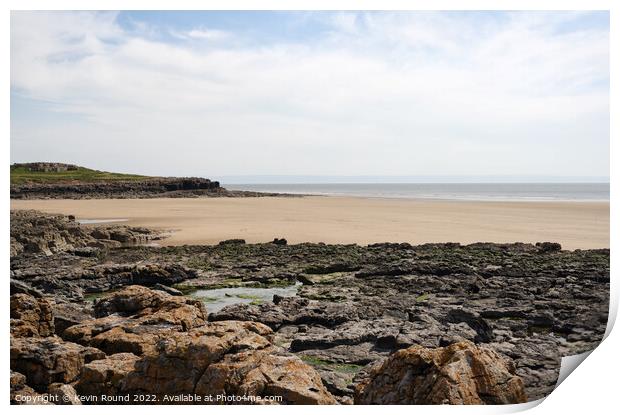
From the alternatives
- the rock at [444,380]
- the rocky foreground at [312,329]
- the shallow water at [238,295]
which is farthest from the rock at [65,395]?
the shallow water at [238,295]

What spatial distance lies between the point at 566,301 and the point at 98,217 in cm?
2229

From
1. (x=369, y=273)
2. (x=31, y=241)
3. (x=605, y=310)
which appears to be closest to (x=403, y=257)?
(x=369, y=273)

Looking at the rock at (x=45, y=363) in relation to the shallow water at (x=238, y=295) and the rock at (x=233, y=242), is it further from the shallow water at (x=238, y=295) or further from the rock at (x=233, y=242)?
the rock at (x=233, y=242)

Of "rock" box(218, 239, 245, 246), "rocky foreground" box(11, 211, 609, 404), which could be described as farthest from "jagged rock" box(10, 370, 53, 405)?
"rock" box(218, 239, 245, 246)

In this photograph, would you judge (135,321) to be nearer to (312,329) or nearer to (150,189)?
(312,329)

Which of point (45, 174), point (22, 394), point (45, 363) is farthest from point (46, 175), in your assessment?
point (22, 394)

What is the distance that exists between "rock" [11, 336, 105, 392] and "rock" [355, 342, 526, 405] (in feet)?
9.02

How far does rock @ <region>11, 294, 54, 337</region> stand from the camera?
5.53 meters

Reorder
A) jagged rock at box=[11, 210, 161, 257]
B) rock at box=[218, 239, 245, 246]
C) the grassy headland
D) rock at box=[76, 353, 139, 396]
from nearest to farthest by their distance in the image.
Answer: rock at box=[76, 353, 139, 396]
the grassy headland
jagged rock at box=[11, 210, 161, 257]
rock at box=[218, 239, 245, 246]

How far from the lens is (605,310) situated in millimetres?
6223

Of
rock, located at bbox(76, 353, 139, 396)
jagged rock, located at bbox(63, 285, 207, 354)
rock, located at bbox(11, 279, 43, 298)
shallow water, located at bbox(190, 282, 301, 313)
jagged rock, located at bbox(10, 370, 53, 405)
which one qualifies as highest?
rock, located at bbox(11, 279, 43, 298)

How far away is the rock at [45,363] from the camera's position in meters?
4.80

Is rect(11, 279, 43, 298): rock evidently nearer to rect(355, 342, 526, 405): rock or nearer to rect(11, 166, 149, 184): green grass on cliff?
rect(11, 166, 149, 184): green grass on cliff
